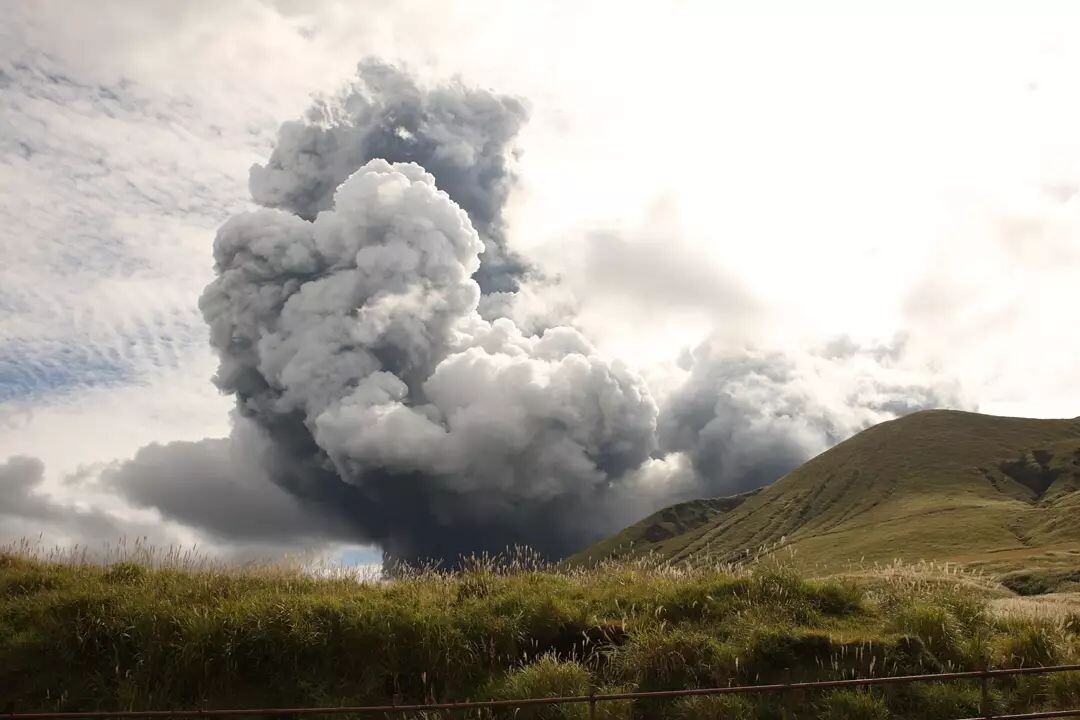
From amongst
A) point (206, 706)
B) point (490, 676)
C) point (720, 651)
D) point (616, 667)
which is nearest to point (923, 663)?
point (720, 651)

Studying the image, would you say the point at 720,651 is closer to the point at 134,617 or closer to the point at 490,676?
the point at 490,676

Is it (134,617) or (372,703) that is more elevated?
(134,617)

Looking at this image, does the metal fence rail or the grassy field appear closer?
the metal fence rail

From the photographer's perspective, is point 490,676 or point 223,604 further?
point 223,604

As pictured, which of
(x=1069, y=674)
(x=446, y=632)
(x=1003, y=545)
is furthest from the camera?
(x=1003, y=545)

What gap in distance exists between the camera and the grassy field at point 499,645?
1075cm

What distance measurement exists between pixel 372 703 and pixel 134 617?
4.25m

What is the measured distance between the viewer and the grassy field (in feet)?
35.3

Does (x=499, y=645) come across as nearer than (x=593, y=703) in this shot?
No

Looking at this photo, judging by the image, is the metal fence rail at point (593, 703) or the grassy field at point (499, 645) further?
the grassy field at point (499, 645)

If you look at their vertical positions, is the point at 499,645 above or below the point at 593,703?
above

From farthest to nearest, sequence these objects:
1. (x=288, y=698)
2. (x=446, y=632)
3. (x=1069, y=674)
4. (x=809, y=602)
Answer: (x=809, y=602) → (x=446, y=632) → (x=288, y=698) → (x=1069, y=674)

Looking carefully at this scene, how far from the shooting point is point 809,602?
13.4 metres

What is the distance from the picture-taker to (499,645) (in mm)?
12141
